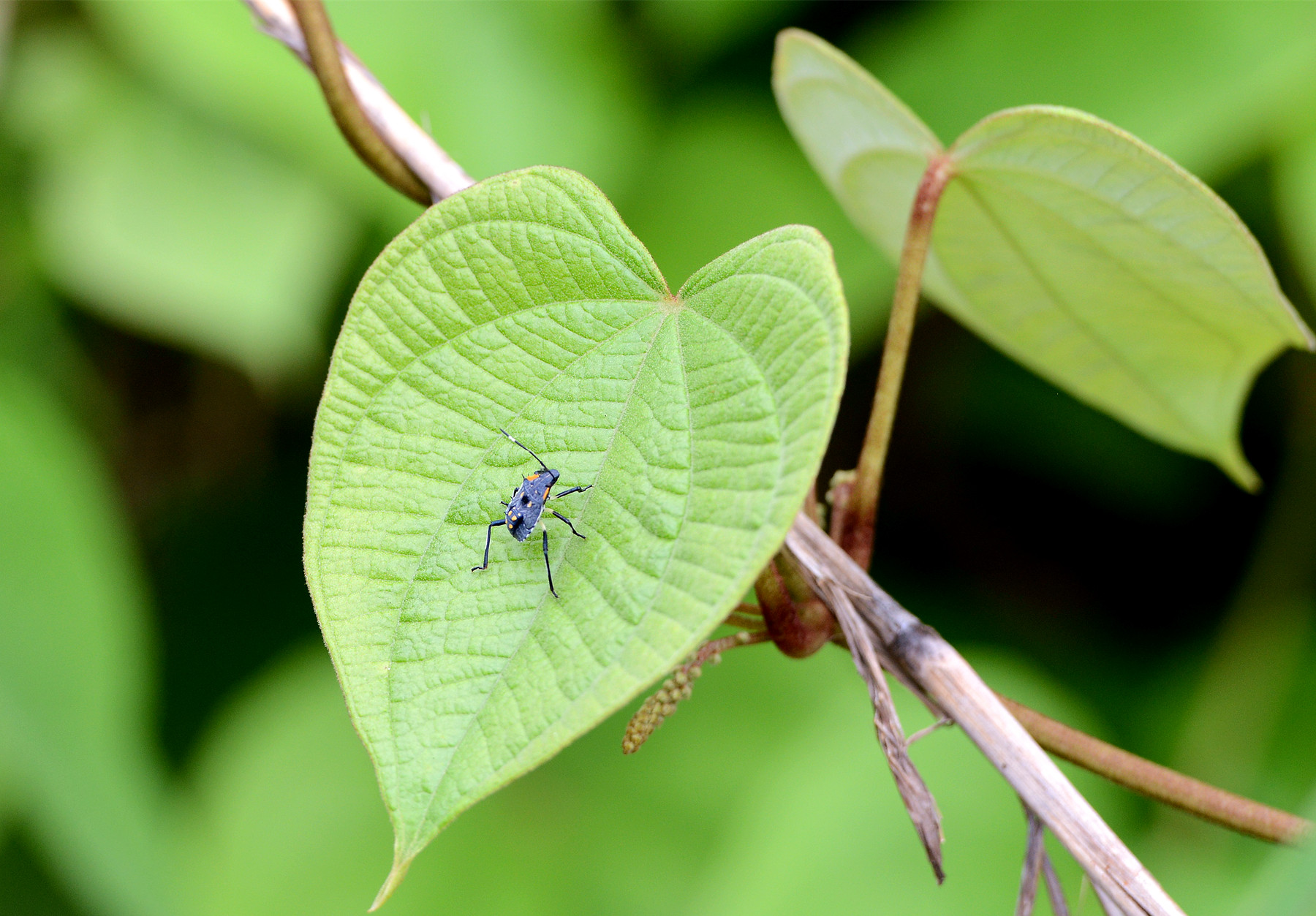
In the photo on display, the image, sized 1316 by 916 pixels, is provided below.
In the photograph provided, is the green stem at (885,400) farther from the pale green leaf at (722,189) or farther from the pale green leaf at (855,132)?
the pale green leaf at (722,189)

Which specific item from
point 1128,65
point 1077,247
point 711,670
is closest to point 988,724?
point 1077,247

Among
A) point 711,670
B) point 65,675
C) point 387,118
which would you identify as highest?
point 387,118

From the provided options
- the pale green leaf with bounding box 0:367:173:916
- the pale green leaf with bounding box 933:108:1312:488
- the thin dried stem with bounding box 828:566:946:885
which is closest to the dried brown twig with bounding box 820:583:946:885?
the thin dried stem with bounding box 828:566:946:885

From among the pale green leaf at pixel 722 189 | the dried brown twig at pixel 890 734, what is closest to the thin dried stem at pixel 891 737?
the dried brown twig at pixel 890 734

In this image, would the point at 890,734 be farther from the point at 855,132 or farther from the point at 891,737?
the point at 855,132

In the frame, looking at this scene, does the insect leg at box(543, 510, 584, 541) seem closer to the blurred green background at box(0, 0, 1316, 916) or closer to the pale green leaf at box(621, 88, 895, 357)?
the blurred green background at box(0, 0, 1316, 916)

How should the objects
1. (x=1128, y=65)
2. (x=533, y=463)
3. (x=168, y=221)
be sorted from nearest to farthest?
1. (x=533, y=463)
2. (x=168, y=221)
3. (x=1128, y=65)
